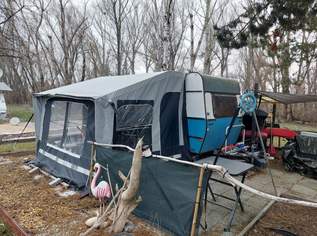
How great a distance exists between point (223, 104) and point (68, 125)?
3613mm

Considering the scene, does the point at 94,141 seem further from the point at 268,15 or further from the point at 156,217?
the point at 268,15

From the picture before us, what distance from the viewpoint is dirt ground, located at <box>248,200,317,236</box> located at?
10.2 ft

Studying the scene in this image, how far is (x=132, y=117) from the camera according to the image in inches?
177

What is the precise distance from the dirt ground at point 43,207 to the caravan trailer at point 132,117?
43 cm

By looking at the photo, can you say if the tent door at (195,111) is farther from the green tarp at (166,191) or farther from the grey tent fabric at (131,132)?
the green tarp at (166,191)

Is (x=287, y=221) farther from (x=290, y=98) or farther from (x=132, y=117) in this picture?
(x=290, y=98)

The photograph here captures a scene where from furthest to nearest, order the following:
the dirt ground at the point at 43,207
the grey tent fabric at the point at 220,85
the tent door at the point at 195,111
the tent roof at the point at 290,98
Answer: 1. the tent roof at the point at 290,98
2. the grey tent fabric at the point at 220,85
3. the tent door at the point at 195,111
4. the dirt ground at the point at 43,207

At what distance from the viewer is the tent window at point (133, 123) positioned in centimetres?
425

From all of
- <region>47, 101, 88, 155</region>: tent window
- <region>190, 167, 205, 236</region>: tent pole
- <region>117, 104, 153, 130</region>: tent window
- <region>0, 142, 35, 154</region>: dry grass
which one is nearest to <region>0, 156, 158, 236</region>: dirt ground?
<region>190, 167, 205, 236</region>: tent pole

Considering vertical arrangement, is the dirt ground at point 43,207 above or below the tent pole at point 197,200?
below

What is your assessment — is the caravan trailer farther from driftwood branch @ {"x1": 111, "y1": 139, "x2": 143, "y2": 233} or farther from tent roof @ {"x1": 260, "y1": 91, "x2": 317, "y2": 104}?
driftwood branch @ {"x1": 111, "y1": 139, "x2": 143, "y2": 233}

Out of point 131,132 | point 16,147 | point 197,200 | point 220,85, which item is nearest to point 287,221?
point 197,200

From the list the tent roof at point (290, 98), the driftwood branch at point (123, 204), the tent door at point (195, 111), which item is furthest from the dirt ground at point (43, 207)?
the tent roof at point (290, 98)

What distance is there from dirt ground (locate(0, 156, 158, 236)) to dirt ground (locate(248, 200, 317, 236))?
4.77ft
